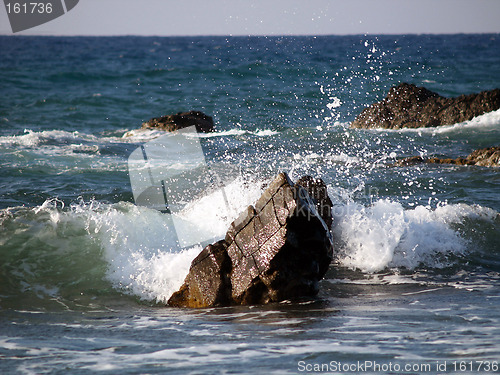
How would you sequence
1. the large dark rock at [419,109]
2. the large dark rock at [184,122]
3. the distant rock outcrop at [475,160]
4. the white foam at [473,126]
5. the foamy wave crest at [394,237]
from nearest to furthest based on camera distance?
the foamy wave crest at [394,237] < the distant rock outcrop at [475,160] < the white foam at [473,126] < the large dark rock at [419,109] < the large dark rock at [184,122]

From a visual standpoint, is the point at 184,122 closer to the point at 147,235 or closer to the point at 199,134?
the point at 199,134

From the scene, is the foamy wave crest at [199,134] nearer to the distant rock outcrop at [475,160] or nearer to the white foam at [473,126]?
the white foam at [473,126]

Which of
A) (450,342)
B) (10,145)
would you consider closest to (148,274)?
(450,342)

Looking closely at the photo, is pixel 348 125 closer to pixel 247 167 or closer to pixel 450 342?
pixel 247 167

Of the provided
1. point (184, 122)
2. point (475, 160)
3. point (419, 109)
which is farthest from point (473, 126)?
point (184, 122)

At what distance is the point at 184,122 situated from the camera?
1686 cm

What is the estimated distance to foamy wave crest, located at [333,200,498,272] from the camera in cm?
666

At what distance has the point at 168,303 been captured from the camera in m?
5.58

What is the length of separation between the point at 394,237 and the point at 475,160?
209 inches

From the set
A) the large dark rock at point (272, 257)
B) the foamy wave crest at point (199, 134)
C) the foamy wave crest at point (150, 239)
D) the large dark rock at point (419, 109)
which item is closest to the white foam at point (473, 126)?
the large dark rock at point (419, 109)

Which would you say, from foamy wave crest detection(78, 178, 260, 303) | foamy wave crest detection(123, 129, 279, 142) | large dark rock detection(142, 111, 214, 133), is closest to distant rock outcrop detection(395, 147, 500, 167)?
foamy wave crest detection(78, 178, 260, 303)

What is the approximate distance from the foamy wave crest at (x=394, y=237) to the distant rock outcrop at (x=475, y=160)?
12.0ft

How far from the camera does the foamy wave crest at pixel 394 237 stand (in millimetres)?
6658

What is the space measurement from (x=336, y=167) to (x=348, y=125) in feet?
19.6
